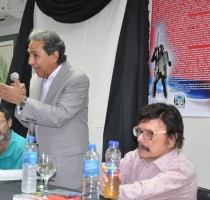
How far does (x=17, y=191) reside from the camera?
65.0 inches

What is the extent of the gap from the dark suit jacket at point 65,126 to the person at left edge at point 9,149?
136 mm

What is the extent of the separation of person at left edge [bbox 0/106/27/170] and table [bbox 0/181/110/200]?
404 millimetres

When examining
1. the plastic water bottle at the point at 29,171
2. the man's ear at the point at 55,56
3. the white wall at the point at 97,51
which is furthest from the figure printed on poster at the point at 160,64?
the plastic water bottle at the point at 29,171

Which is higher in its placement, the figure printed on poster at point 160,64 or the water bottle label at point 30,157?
the figure printed on poster at point 160,64

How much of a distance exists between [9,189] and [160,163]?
69 cm

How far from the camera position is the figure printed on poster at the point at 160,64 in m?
2.71

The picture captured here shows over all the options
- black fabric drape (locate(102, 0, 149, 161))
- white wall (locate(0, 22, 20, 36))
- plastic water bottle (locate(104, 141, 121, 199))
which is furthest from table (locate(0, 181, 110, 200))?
white wall (locate(0, 22, 20, 36))

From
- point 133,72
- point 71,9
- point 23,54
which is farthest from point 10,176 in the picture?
point 23,54

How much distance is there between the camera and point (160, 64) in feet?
9.02

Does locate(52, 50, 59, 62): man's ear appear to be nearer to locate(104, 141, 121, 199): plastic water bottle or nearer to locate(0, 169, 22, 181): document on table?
locate(0, 169, 22, 181): document on table

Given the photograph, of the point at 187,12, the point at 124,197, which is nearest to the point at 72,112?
the point at 124,197

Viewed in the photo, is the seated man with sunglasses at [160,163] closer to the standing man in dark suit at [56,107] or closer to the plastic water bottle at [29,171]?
the plastic water bottle at [29,171]

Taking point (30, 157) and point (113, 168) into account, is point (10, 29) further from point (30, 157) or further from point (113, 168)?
point (113, 168)

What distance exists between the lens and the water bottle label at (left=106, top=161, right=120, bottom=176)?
1492mm
